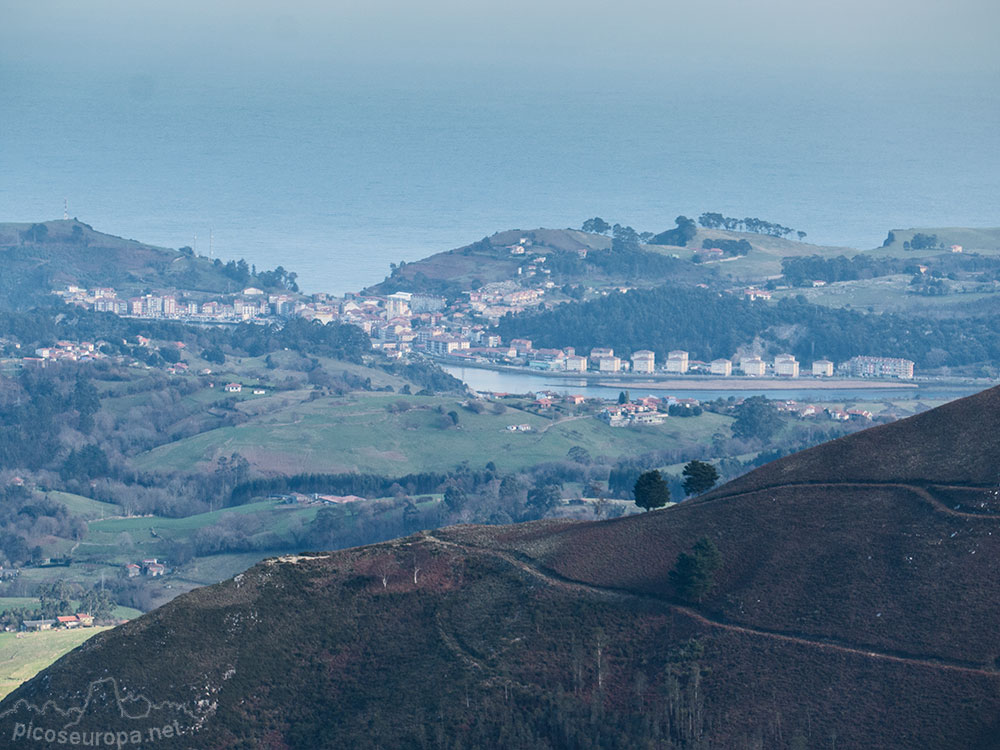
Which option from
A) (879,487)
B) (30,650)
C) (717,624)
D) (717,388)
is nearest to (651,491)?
(879,487)

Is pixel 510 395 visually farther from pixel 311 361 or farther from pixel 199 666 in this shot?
pixel 199 666

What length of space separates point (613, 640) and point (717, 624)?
2.81 meters

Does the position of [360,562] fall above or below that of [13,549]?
above

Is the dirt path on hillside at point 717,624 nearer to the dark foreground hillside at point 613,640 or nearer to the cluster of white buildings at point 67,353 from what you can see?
the dark foreground hillside at point 613,640

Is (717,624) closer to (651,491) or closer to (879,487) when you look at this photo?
(879,487)

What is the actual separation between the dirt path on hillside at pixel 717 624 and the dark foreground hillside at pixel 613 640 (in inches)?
3.2

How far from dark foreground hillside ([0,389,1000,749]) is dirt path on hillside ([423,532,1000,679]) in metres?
0.08

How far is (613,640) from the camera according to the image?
49.5 m

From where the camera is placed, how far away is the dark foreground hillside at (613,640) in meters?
45.9

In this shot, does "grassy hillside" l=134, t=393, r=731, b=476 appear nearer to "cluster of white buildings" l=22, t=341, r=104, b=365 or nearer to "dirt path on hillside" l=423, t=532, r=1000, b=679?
"cluster of white buildings" l=22, t=341, r=104, b=365

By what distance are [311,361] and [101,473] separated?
161 ft

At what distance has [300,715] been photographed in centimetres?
4819

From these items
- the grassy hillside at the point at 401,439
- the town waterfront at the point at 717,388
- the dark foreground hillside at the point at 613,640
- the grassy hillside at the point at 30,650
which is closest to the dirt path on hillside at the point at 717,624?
the dark foreground hillside at the point at 613,640

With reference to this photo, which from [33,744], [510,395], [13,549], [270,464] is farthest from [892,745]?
[510,395]
